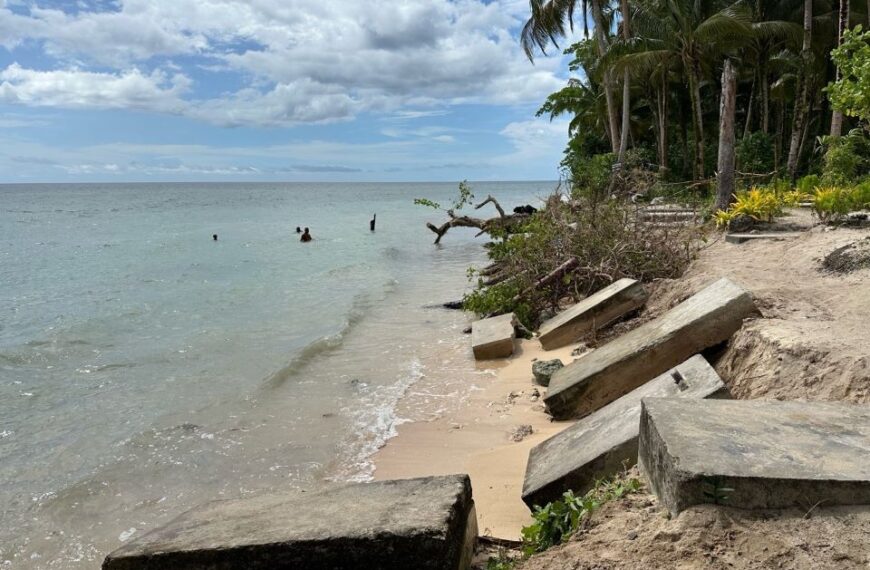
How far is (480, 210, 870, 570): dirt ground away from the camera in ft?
7.18

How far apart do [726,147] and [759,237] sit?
330 cm

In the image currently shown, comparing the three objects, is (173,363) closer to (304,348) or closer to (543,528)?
(304,348)

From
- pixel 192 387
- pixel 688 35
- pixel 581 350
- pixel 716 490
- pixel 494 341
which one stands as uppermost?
pixel 688 35

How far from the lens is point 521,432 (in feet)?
18.3

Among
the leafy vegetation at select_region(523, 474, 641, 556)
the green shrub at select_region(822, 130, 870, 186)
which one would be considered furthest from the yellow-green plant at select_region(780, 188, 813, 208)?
the leafy vegetation at select_region(523, 474, 641, 556)

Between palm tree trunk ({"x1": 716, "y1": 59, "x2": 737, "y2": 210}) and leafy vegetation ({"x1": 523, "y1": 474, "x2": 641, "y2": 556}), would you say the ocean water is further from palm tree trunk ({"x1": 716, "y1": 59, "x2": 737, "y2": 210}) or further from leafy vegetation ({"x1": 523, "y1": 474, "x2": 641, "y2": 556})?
palm tree trunk ({"x1": 716, "y1": 59, "x2": 737, "y2": 210})

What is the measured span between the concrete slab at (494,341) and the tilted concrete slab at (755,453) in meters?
5.35

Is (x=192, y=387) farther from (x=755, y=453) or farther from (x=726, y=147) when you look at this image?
(x=726, y=147)

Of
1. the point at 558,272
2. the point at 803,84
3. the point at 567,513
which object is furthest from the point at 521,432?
the point at 803,84

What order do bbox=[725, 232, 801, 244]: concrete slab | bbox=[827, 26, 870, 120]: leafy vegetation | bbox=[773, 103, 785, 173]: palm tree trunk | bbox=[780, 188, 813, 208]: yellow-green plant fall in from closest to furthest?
bbox=[827, 26, 870, 120]: leafy vegetation < bbox=[725, 232, 801, 244]: concrete slab < bbox=[780, 188, 813, 208]: yellow-green plant < bbox=[773, 103, 785, 173]: palm tree trunk

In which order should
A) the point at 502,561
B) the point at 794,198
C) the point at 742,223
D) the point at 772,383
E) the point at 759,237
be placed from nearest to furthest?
the point at 502,561, the point at 772,383, the point at 759,237, the point at 742,223, the point at 794,198

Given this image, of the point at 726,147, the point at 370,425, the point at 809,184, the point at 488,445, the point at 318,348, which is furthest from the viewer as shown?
the point at 809,184

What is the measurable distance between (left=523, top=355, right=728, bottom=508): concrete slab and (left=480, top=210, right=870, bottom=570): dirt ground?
45 cm

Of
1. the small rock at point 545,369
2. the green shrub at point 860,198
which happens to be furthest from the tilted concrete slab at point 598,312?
the green shrub at point 860,198
